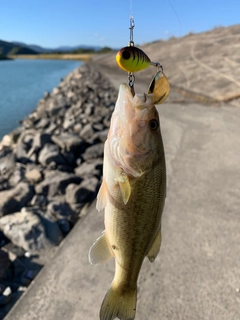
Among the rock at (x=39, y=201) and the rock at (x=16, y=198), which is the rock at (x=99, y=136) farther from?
the rock at (x=39, y=201)

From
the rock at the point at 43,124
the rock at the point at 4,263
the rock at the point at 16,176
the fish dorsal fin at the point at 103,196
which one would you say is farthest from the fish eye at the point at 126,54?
the rock at the point at 43,124

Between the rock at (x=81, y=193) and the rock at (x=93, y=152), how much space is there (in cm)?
171

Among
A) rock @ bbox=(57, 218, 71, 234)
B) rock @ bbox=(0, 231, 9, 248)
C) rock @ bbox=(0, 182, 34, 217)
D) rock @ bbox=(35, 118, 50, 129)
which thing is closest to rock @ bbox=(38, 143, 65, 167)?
rock @ bbox=(0, 182, 34, 217)

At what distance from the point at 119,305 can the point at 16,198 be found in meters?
3.64

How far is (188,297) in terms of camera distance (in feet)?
11.2

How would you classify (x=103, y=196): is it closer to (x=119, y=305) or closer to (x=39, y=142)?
(x=119, y=305)

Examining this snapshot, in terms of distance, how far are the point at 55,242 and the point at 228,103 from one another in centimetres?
940

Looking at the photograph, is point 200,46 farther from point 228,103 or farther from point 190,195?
point 190,195

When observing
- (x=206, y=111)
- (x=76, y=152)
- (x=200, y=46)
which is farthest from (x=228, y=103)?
(x=200, y=46)

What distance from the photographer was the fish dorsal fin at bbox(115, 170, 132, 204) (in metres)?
2.14

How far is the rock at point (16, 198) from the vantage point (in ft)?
17.6

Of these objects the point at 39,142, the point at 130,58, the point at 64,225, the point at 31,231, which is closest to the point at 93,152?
the point at 39,142

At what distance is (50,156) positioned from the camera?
24.2ft

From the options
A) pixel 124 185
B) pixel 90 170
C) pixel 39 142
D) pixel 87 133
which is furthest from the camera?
pixel 87 133
